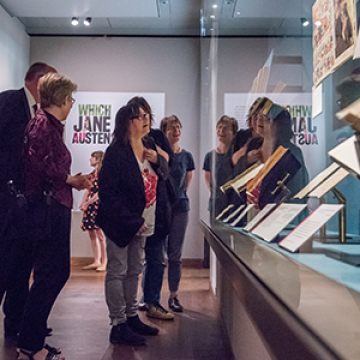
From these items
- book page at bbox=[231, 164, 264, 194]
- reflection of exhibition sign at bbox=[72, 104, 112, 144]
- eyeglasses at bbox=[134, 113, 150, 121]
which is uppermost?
reflection of exhibition sign at bbox=[72, 104, 112, 144]

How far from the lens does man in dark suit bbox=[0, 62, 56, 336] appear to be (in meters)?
1.83

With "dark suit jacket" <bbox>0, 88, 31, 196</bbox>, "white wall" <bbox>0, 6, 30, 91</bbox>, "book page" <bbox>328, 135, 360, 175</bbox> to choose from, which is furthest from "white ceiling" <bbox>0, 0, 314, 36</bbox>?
"book page" <bbox>328, 135, 360, 175</bbox>

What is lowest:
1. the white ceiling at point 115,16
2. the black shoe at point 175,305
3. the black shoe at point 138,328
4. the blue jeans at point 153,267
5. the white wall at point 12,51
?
the black shoe at point 175,305

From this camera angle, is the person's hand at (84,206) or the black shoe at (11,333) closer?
the black shoe at (11,333)

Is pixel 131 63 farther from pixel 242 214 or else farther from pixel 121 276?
pixel 242 214

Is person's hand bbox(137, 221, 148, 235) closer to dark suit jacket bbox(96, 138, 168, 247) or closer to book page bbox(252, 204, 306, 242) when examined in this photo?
dark suit jacket bbox(96, 138, 168, 247)

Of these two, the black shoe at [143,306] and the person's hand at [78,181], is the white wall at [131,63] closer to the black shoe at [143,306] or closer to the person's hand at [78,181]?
the black shoe at [143,306]

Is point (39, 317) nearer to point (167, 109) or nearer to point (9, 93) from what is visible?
point (9, 93)

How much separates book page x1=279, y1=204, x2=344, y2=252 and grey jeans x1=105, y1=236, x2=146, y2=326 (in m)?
1.39

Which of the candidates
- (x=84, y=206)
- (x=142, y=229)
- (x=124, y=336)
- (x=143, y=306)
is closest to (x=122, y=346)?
(x=124, y=336)

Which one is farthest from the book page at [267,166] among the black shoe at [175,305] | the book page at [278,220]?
the black shoe at [175,305]

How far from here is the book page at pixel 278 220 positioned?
733 millimetres

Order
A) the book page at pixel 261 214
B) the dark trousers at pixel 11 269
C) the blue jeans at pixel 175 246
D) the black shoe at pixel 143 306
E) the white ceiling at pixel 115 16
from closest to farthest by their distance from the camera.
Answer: the book page at pixel 261 214 < the dark trousers at pixel 11 269 < the black shoe at pixel 143 306 < the blue jeans at pixel 175 246 < the white ceiling at pixel 115 16

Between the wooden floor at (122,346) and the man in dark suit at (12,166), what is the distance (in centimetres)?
20
